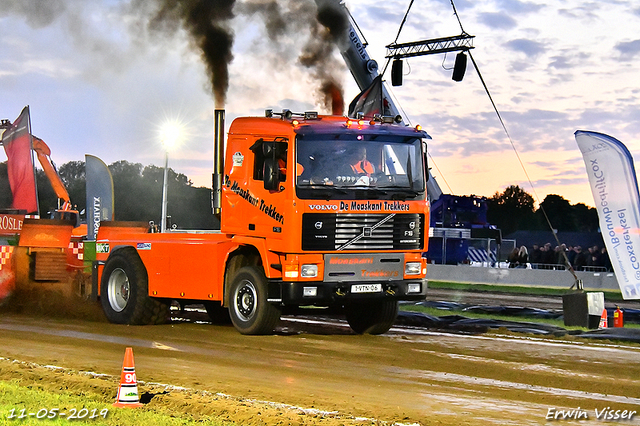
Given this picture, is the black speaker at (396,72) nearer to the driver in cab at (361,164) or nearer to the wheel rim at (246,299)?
the driver in cab at (361,164)

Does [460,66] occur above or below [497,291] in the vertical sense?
above

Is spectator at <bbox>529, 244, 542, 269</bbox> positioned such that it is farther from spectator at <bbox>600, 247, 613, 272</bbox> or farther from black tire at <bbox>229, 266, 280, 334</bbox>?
black tire at <bbox>229, 266, 280, 334</bbox>

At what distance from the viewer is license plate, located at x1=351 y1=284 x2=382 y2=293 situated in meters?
12.4

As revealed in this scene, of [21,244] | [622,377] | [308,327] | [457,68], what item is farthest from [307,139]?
[457,68]

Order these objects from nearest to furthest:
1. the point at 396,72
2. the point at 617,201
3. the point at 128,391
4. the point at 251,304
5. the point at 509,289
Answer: the point at 128,391
the point at 251,304
the point at 617,201
the point at 509,289
the point at 396,72

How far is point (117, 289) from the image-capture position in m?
15.3

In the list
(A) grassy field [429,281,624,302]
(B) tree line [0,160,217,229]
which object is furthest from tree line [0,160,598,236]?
(A) grassy field [429,281,624,302]

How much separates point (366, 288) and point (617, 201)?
22.5ft

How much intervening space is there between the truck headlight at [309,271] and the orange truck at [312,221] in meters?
0.01

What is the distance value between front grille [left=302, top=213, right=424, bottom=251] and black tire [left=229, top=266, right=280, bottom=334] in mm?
954

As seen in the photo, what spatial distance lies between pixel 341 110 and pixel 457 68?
34.7 ft

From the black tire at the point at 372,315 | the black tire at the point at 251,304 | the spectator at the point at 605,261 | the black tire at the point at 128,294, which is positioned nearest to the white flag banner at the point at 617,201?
the black tire at the point at 372,315

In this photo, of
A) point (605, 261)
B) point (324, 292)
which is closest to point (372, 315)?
point (324, 292)

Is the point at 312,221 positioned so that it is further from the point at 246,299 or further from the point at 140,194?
the point at 140,194
